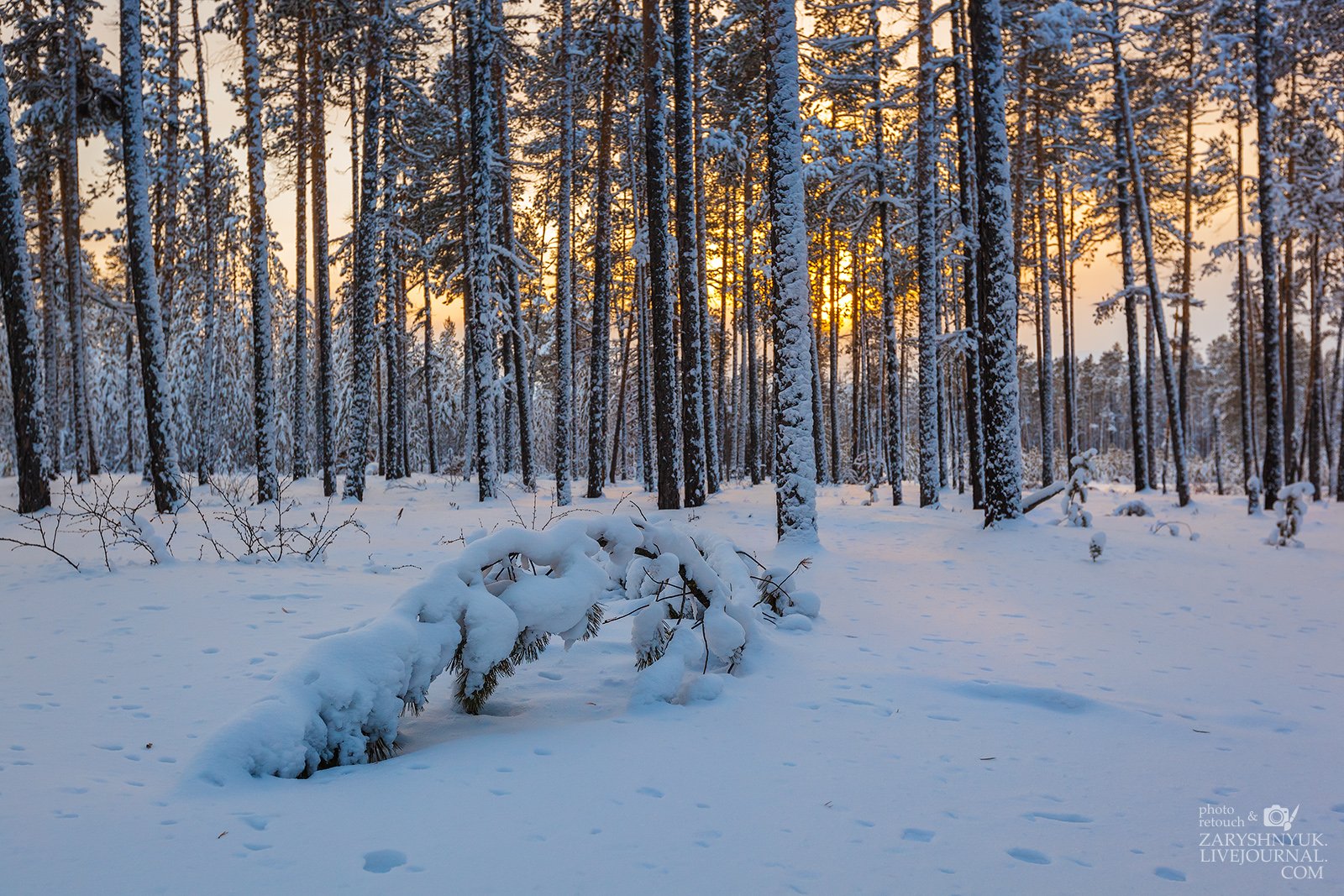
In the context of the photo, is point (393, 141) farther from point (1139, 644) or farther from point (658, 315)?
point (1139, 644)

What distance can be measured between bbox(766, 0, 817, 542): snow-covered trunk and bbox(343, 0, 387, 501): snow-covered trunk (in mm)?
9074

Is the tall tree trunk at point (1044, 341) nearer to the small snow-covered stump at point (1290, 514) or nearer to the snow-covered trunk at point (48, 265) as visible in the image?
the small snow-covered stump at point (1290, 514)

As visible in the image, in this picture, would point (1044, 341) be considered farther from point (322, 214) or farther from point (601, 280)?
point (322, 214)

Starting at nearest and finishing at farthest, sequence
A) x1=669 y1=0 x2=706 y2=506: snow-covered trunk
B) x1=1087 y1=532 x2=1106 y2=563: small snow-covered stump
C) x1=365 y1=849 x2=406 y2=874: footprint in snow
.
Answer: x1=365 y1=849 x2=406 y2=874: footprint in snow → x1=1087 y1=532 x2=1106 y2=563: small snow-covered stump → x1=669 y1=0 x2=706 y2=506: snow-covered trunk

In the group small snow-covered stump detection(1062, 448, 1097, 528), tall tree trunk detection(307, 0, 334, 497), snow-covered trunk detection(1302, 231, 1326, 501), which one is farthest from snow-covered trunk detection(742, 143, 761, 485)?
snow-covered trunk detection(1302, 231, 1326, 501)

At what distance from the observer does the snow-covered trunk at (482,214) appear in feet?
42.3

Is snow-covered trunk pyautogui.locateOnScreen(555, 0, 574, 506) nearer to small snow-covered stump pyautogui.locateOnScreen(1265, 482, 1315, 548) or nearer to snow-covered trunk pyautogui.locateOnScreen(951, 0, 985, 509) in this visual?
snow-covered trunk pyautogui.locateOnScreen(951, 0, 985, 509)

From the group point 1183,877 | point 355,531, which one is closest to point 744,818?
point 1183,877

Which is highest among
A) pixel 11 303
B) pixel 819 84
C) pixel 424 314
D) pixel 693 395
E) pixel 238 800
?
pixel 819 84

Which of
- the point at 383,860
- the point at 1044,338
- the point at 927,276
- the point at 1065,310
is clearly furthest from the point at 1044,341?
the point at 383,860

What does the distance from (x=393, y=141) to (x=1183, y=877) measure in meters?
17.6

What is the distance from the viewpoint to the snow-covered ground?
6.34 feet

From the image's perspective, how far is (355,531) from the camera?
9.16 metres

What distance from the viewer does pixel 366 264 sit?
14.1 meters
